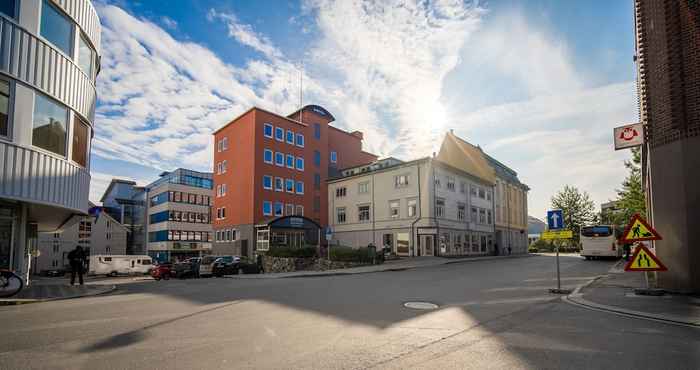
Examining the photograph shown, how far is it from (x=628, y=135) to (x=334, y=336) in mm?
11636

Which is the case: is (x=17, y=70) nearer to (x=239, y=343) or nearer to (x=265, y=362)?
(x=239, y=343)

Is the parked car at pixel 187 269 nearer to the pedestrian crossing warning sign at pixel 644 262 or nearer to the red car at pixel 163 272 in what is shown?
the red car at pixel 163 272

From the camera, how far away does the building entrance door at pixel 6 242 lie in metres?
13.1

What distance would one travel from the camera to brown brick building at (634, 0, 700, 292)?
10297mm

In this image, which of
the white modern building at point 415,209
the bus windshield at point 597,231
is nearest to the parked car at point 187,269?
the white modern building at point 415,209

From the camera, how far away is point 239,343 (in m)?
6.10

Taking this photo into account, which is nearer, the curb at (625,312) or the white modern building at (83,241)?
the curb at (625,312)

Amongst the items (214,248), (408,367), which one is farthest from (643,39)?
(214,248)

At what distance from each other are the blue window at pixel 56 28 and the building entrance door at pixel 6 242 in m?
6.22

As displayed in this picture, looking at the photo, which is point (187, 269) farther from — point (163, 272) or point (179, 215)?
point (179, 215)

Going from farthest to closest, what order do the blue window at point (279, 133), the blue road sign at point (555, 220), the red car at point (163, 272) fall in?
the blue window at point (279, 133) → the red car at point (163, 272) → the blue road sign at point (555, 220)

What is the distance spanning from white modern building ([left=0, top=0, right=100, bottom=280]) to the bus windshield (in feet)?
114

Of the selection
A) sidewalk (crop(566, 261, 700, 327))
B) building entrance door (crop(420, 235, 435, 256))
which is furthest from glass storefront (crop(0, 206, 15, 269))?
building entrance door (crop(420, 235, 435, 256))

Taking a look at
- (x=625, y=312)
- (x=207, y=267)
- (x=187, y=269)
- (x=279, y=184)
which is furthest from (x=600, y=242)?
(x=279, y=184)
